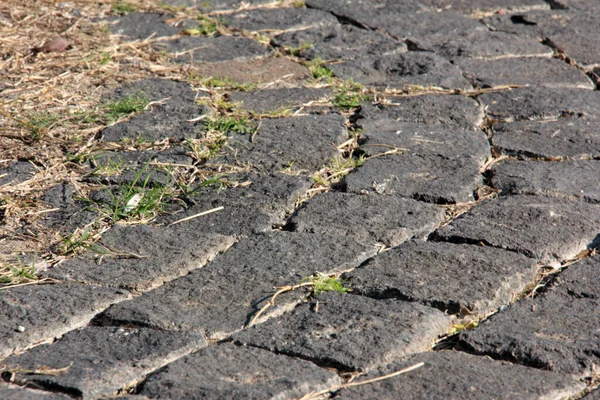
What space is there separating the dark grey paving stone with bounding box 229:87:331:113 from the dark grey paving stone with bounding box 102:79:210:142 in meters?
0.18

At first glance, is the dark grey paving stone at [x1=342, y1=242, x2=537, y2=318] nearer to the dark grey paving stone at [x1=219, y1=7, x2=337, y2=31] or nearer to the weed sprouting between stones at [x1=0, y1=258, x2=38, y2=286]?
the weed sprouting between stones at [x1=0, y1=258, x2=38, y2=286]

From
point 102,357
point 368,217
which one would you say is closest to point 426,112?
point 368,217

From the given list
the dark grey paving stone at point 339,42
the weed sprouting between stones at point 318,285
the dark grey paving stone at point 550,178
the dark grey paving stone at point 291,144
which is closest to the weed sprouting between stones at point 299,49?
the dark grey paving stone at point 339,42

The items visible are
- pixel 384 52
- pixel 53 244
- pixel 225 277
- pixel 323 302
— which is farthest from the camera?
pixel 384 52

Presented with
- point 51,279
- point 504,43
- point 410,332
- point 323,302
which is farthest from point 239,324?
point 504,43

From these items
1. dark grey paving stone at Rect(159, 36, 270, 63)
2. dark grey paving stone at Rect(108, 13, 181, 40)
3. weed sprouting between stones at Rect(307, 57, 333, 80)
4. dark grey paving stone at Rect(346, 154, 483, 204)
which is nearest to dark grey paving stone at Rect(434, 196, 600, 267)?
dark grey paving stone at Rect(346, 154, 483, 204)

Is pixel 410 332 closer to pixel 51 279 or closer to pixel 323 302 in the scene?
pixel 323 302

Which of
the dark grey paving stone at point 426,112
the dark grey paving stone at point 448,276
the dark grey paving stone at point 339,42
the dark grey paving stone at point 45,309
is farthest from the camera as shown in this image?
the dark grey paving stone at point 339,42

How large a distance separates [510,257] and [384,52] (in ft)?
6.54

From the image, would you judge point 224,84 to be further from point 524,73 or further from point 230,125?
point 524,73

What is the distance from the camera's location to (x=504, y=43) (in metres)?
4.39

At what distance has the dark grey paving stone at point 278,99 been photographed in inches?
139

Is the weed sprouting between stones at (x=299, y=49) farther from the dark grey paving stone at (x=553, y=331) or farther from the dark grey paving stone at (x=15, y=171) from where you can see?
the dark grey paving stone at (x=553, y=331)

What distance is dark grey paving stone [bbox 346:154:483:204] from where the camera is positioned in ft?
9.45
